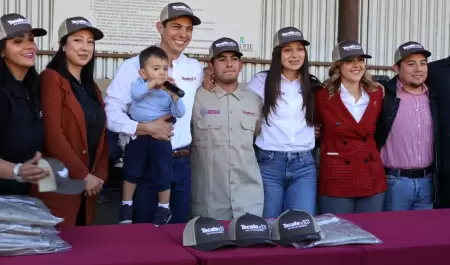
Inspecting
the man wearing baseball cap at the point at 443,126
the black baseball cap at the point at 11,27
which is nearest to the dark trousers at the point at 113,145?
the black baseball cap at the point at 11,27

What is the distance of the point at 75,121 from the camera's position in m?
3.98

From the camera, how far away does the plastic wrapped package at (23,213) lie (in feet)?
8.98

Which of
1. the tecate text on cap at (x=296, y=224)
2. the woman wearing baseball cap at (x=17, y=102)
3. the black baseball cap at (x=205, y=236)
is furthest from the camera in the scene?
the woman wearing baseball cap at (x=17, y=102)

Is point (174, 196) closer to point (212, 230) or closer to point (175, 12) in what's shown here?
point (175, 12)

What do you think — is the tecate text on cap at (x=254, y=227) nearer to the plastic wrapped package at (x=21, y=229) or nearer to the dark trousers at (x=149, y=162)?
the plastic wrapped package at (x=21, y=229)

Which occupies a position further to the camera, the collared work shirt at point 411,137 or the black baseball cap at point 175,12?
the collared work shirt at point 411,137

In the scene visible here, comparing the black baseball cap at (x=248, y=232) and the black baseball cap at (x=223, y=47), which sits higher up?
the black baseball cap at (x=223, y=47)

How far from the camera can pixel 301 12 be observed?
7293 millimetres

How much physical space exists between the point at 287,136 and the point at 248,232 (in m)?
1.76

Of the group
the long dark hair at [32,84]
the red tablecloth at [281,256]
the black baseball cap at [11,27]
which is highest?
the black baseball cap at [11,27]

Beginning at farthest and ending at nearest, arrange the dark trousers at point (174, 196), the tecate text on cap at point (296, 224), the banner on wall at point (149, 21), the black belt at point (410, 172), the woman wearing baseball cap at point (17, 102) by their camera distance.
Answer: the banner on wall at point (149, 21), the black belt at point (410, 172), the dark trousers at point (174, 196), the woman wearing baseball cap at point (17, 102), the tecate text on cap at point (296, 224)

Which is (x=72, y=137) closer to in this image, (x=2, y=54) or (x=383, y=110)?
(x=2, y=54)

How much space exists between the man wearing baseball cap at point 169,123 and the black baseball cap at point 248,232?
1.41 metres

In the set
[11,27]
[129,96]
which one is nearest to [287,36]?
[129,96]
